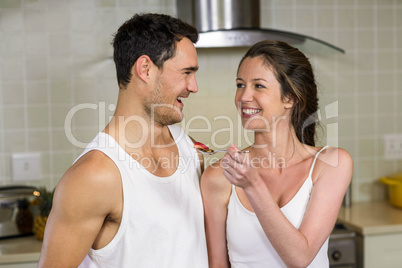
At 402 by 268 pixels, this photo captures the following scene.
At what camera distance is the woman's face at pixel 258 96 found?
1371mm

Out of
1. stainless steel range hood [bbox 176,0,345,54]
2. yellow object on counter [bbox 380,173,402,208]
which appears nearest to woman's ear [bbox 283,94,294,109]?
stainless steel range hood [bbox 176,0,345,54]

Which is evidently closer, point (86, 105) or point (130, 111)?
point (130, 111)

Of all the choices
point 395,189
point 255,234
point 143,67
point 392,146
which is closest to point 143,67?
point 143,67

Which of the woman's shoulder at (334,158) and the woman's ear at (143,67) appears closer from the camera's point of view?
the woman's ear at (143,67)

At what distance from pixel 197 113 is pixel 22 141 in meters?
1.05

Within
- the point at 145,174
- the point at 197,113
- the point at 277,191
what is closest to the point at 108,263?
the point at 145,174

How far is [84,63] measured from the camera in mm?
2369

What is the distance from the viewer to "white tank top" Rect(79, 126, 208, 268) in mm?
1217

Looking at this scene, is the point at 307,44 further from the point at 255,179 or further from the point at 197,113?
the point at 255,179

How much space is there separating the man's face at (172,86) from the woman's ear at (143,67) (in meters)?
0.03

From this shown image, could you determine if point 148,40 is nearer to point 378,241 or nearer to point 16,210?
point 16,210

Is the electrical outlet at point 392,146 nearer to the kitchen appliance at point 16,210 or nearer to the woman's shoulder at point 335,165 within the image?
the woman's shoulder at point 335,165

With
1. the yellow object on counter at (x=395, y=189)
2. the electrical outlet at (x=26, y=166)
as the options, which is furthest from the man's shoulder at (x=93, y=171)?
the yellow object on counter at (x=395, y=189)
